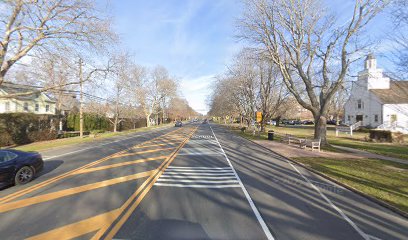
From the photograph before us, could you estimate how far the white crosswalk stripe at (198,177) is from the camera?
23.9 feet

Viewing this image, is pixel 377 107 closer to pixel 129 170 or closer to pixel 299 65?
pixel 299 65

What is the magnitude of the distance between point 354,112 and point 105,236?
5071 cm

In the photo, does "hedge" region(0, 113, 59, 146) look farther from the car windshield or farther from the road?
the road

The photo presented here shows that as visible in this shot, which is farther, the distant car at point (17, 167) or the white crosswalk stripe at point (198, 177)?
the white crosswalk stripe at point (198, 177)

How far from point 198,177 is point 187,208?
9.63 feet

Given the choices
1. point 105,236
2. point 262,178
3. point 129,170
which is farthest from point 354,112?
point 105,236

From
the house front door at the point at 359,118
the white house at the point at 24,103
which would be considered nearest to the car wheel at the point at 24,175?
the white house at the point at 24,103

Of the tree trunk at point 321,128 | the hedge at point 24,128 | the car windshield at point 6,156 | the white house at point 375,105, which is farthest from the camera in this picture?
the white house at point 375,105

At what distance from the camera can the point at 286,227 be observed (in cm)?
450

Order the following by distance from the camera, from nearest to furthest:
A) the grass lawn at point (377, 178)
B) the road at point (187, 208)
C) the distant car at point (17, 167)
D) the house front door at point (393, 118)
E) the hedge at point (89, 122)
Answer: the road at point (187, 208)
the grass lawn at point (377, 178)
the distant car at point (17, 167)
the house front door at point (393, 118)
the hedge at point (89, 122)

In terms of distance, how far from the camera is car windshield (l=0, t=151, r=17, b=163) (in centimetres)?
707

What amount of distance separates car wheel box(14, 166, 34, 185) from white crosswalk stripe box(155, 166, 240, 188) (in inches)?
168

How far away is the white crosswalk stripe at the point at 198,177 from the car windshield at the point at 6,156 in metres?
4.74

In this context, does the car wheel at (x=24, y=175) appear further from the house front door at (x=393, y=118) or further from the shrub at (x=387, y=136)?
the house front door at (x=393, y=118)
